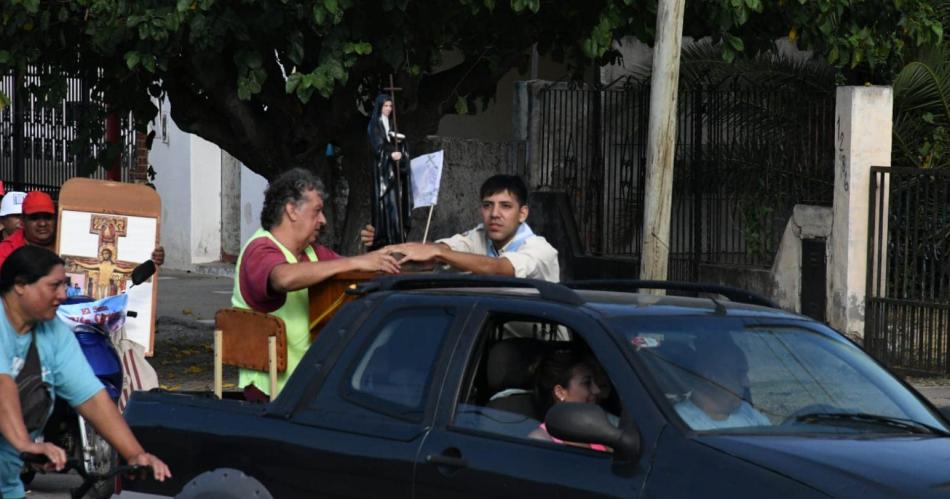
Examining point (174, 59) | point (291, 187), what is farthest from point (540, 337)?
point (174, 59)

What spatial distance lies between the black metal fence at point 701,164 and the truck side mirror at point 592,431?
10775 mm

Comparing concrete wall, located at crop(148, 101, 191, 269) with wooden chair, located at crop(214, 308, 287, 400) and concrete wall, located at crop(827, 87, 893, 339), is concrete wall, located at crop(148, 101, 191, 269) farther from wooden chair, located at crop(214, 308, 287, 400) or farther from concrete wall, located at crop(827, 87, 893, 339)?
wooden chair, located at crop(214, 308, 287, 400)

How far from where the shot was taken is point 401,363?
19.3 feet

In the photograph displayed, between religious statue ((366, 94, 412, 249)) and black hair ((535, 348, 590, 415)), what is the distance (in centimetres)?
546

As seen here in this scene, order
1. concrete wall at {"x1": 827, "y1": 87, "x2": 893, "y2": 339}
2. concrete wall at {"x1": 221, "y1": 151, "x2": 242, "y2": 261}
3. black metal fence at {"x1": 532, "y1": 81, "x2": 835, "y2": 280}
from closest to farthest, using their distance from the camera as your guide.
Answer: concrete wall at {"x1": 827, "y1": 87, "x2": 893, "y2": 339}
black metal fence at {"x1": 532, "y1": 81, "x2": 835, "y2": 280}
concrete wall at {"x1": 221, "y1": 151, "x2": 242, "y2": 261}

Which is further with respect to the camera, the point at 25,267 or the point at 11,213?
the point at 11,213

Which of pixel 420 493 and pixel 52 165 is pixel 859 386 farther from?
pixel 52 165

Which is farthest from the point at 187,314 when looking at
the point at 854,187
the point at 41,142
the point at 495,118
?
the point at 854,187

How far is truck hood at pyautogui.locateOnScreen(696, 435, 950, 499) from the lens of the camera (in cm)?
479

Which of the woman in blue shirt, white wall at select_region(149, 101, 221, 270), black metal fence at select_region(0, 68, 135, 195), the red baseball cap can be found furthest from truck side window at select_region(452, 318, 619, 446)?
white wall at select_region(149, 101, 221, 270)

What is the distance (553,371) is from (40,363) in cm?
170

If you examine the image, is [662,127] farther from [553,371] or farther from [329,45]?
[553,371]

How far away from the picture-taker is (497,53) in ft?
46.3

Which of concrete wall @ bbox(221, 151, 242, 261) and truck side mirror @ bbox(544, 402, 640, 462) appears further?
concrete wall @ bbox(221, 151, 242, 261)
